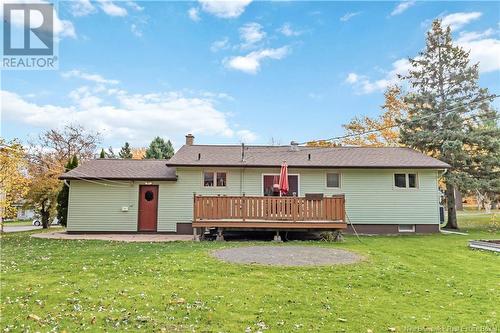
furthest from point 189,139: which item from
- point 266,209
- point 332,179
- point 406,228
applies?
point 406,228

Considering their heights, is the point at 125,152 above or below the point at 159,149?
above

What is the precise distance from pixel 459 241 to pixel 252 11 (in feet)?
41.7

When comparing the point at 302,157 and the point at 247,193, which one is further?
the point at 302,157

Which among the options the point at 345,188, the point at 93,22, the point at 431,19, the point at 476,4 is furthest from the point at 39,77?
the point at 431,19

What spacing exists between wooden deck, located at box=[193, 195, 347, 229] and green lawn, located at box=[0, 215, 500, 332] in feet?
12.2

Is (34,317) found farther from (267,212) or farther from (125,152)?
(125,152)

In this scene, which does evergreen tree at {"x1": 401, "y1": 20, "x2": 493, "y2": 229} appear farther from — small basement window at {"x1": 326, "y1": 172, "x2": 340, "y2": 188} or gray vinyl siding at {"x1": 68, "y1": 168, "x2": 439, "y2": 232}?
small basement window at {"x1": 326, "y1": 172, "x2": 340, "y2": 188}

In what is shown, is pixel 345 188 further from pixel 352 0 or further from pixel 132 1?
pixel 132 1

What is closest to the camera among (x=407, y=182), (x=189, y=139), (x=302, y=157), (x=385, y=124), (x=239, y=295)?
(x=239, y=295)

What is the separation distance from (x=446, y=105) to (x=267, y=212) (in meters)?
12.8

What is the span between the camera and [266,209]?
1170 cm

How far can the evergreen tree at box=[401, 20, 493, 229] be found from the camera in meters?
16.7

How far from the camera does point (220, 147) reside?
1694 centimetres

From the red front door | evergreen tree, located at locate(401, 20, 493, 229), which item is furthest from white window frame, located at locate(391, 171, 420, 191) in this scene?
the red front door
